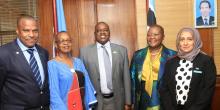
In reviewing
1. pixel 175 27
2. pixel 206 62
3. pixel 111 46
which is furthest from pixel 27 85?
pixel 175 27

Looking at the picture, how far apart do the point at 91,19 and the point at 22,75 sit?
1.91m

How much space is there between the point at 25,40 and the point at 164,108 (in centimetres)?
145

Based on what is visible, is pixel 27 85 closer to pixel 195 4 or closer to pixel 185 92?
pixel 185 92

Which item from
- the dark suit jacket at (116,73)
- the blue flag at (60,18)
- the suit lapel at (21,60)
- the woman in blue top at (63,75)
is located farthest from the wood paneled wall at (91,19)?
the suit lapel at (21,60)

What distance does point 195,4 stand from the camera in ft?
12.9

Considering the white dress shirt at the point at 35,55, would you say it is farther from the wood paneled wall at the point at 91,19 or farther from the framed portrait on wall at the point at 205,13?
the framed portrait on wall at the point at 205,13

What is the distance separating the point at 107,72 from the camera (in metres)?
3.26

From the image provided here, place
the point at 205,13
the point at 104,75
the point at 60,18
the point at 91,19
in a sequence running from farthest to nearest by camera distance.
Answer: the point at 91,19 < the point at 205,13 < the point at 60,18 < the point at 104,75

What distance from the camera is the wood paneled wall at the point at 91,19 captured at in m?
4.20

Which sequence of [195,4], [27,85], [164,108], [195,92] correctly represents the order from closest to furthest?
[27,85], [195,92], [164,108], [195,4]

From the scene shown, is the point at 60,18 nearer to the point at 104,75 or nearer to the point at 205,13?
the point at 104,75

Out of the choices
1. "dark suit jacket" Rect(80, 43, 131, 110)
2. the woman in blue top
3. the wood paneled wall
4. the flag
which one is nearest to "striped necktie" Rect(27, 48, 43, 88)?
the woman in blue top

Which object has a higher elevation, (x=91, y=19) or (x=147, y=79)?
(x=91, y=19)

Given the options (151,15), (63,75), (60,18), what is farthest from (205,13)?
(63,75)
